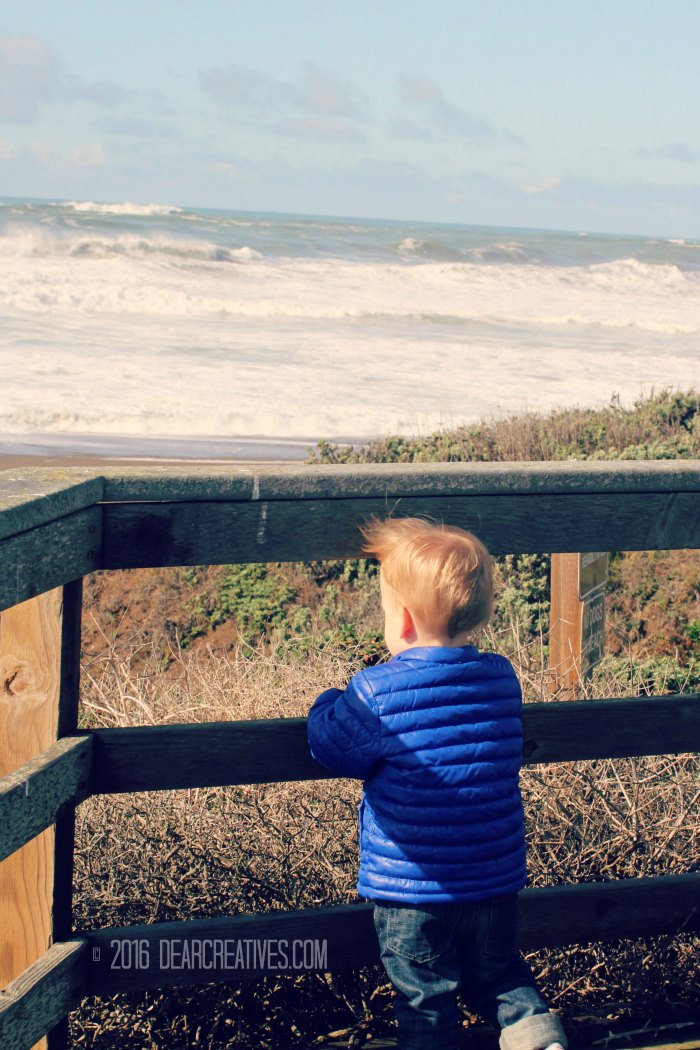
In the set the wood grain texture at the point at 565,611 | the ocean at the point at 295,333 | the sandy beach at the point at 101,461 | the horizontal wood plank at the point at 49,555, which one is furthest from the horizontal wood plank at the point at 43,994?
the sandy beach at the point at 101,461

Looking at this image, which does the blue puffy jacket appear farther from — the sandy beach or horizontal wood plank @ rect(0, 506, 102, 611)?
the sandy beach

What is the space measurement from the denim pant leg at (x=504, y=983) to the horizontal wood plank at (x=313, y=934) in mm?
257

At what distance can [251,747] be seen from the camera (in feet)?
7.50

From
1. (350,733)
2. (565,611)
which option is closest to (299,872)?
(350,733)

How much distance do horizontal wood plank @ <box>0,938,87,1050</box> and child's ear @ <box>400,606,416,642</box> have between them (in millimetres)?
875

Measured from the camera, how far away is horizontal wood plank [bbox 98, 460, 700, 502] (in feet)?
7.00

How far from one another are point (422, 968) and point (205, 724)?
2.09ft

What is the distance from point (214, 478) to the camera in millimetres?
2166

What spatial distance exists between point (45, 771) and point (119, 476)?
1.83ft

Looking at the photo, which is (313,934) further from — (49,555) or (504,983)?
(49,555)

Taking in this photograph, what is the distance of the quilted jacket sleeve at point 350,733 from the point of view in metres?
2.09

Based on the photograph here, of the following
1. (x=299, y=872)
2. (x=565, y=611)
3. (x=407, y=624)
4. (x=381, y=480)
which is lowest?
(x=299, y=872)

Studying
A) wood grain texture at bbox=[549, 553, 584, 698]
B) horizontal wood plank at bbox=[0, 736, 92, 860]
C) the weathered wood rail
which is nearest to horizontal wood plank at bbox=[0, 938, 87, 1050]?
the weathered wood rail

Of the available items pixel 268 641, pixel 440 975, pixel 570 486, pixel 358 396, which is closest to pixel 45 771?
pixel 440 975
